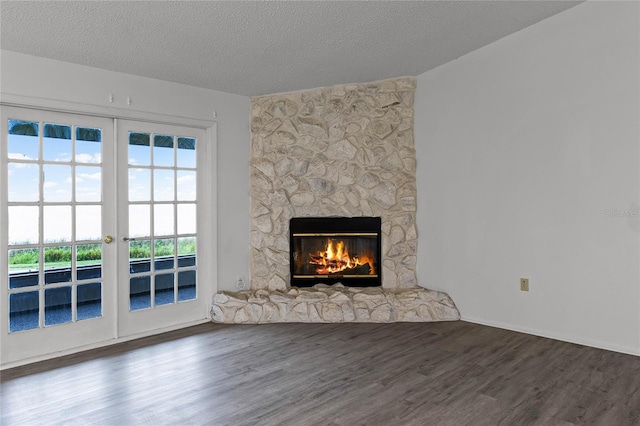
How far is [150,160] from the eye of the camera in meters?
3.91

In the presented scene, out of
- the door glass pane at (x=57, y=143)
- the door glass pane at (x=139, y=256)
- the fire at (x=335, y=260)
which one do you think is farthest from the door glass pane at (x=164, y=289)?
the fire at (x=335, y=260)

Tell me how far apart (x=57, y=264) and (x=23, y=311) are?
0.42m

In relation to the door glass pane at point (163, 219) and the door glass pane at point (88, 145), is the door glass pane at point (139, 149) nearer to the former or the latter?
the door glass pane at point (88, 145)

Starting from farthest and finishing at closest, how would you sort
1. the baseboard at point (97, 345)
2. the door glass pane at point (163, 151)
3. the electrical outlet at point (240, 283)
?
1. the electrical outlet at point (240, 283)
2. the door glass pane at point (163, 151)
3. the baseboard at point (97, 345)

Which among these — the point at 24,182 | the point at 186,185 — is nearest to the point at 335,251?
the point at 186,185

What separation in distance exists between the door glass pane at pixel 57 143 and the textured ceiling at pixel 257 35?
0.56m

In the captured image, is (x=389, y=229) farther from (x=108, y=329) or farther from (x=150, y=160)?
(x=108, y=329)

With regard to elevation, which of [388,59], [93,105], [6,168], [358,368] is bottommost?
[358,368]

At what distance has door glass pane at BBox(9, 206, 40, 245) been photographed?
10.4 ft

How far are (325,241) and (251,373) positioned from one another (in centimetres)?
195

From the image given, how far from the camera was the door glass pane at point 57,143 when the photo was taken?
10.9ft

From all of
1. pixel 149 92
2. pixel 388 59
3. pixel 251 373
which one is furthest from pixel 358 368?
pixel 149 92

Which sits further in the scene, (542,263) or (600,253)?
(542,263)

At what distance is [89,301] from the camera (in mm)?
3555
